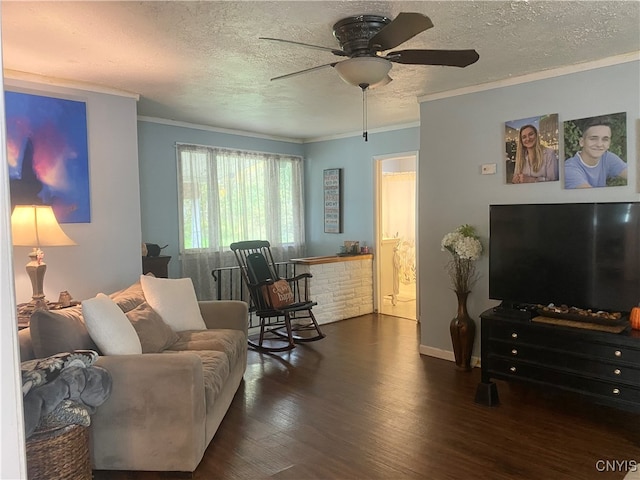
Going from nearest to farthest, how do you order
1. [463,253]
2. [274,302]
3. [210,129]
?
[463,253] → [274,302] → [210,129]

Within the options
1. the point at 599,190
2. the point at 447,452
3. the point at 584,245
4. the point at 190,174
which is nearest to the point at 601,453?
the point at 447,452

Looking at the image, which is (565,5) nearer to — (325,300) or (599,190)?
(599,190)

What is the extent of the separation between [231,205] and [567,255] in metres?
4.12

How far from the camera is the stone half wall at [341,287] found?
5668mm

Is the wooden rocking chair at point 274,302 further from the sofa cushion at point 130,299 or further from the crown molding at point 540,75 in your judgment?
the crown molding at point 540,75

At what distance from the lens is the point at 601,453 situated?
2.59 metres

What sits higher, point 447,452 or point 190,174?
point 190,174

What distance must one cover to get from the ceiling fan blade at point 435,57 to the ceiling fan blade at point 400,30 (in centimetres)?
10

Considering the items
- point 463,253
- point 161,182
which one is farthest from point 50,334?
point 161,182

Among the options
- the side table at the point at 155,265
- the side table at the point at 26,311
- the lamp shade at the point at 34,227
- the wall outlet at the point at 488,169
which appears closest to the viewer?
the side table at the point at 26,311

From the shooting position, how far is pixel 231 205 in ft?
20.0

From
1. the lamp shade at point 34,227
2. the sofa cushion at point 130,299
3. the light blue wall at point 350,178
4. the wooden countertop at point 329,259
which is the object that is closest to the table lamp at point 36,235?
the lamp shade at point 34,227

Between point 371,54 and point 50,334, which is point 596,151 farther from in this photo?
point 50,334

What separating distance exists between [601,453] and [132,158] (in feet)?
13.1
